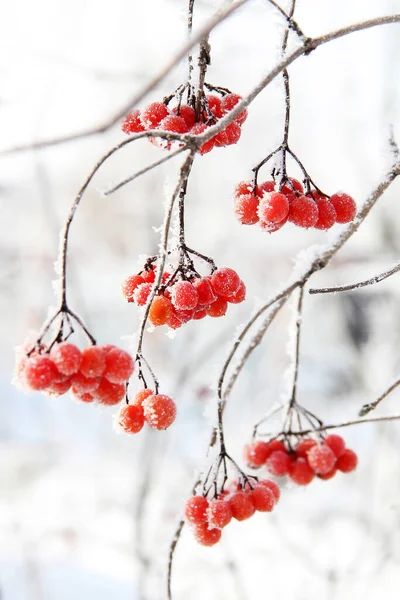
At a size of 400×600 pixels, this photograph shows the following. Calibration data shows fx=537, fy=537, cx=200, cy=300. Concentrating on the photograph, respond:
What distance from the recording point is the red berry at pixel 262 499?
37.5 inches

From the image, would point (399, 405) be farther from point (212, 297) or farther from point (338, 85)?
point (212, 297)

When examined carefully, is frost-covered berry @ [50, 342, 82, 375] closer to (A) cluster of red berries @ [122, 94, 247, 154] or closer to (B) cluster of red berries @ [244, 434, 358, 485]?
(A) cluster of red berries @ [122, 94, 247, 154]

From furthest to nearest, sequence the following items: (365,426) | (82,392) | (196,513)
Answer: (365,426)
(196,513)
(82,392)

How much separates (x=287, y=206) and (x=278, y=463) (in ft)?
2.03

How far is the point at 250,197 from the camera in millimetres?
817

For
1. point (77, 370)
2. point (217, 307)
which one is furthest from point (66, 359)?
point (217, 307)

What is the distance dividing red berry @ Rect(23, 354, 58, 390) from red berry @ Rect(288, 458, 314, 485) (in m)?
0.66

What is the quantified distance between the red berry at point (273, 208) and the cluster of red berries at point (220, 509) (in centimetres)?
50

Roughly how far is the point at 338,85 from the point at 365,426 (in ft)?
11.3

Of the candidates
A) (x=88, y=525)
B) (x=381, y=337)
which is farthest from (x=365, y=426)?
(x=88, y=525)

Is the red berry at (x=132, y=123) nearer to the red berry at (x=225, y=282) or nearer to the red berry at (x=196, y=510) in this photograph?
the red berry at (x=225, y=282)

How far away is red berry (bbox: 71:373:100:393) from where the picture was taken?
0.71 meters

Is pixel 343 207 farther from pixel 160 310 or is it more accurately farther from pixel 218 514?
pixel 218 514

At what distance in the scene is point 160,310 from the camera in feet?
2.48
